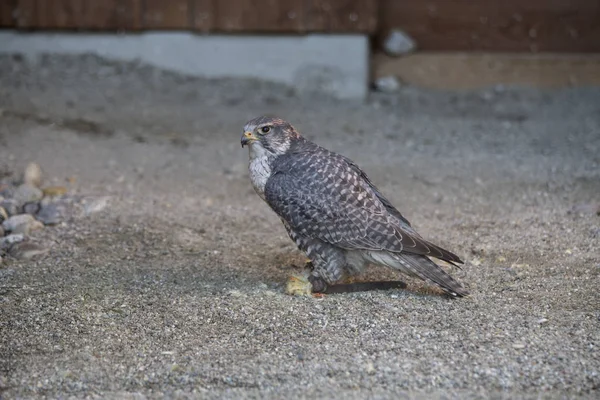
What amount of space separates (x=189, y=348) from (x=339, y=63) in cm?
463

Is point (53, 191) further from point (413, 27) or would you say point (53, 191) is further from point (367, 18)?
point (413, 27)

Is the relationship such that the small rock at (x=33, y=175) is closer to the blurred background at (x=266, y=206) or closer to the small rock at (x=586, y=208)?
the blurred background at (x=266, y=206)

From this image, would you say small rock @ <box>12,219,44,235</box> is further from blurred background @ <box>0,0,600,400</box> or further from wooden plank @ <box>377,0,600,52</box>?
wooden plank @ <box>377,0,600,52</box>

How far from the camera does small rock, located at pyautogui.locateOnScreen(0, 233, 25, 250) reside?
531 centimetres

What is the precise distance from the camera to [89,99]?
7.89 meters

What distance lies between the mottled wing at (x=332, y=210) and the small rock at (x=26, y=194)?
6.67 ft

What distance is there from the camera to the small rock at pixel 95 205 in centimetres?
586

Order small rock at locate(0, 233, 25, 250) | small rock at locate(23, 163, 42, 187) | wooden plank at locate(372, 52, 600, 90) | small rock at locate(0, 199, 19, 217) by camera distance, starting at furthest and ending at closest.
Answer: wooden plank at locate(372, 52, 600, 90)
small rock at locate(23, 163, 42, 187)
small rock at locate(0, 199, 19, 217)
small rock at locate(0, 233, 25, 250)

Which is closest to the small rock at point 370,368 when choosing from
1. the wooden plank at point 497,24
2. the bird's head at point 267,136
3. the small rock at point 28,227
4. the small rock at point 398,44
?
the bird's head at point 267,136

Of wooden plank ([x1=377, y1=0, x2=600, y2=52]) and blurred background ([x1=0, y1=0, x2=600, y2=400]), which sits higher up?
wooden plank ([x1=377, y1=0, x2=600, y2=52])

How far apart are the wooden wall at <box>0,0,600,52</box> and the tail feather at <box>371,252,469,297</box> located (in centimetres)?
392

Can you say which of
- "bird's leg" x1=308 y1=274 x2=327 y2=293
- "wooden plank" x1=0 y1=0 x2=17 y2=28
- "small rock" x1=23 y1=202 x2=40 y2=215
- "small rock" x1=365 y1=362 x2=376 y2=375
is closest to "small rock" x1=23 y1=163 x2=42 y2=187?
"small rock" x1=23 y1=202 x2=40 y2=215

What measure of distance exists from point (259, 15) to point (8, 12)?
7.25ft

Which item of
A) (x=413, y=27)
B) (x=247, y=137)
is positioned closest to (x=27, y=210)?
(x=247, y=137)
